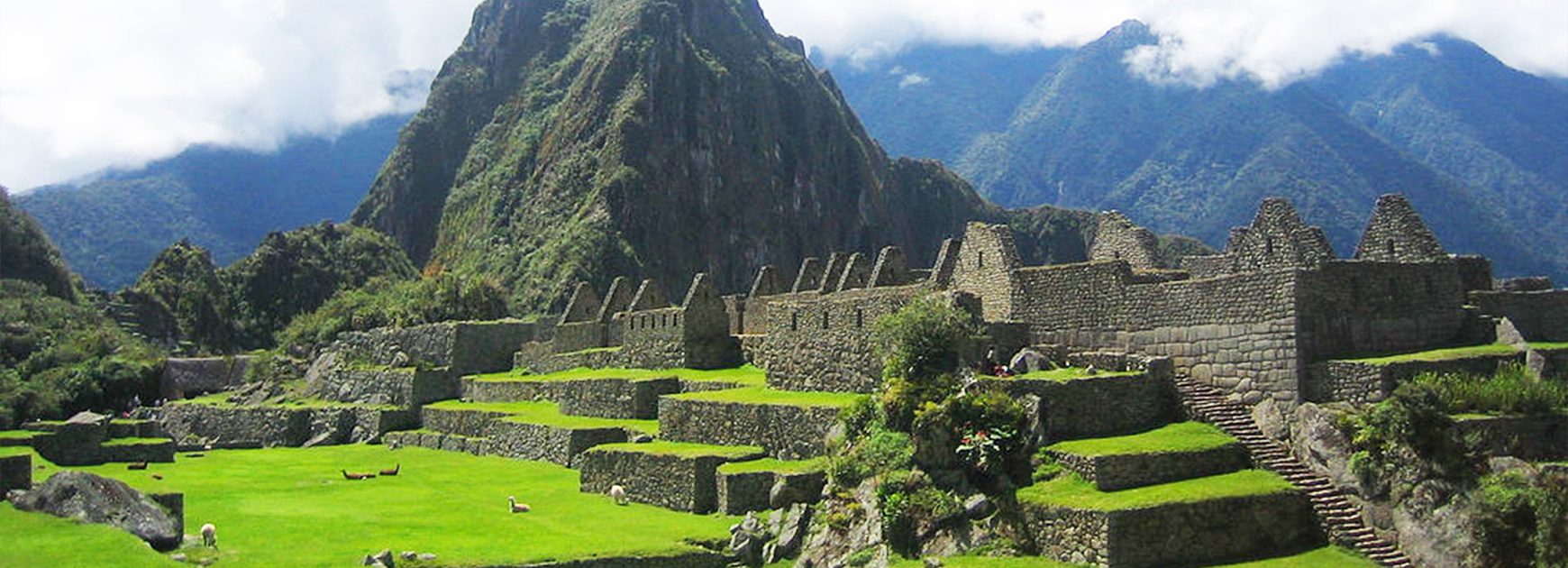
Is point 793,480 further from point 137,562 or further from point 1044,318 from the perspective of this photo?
point 137,562

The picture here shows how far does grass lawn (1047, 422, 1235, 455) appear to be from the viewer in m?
18.9

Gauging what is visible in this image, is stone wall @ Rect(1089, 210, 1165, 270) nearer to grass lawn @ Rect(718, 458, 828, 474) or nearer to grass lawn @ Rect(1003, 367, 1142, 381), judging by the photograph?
grass lawn @ Rect(1003, 367, 1142, 381)

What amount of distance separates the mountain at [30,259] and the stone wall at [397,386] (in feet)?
122

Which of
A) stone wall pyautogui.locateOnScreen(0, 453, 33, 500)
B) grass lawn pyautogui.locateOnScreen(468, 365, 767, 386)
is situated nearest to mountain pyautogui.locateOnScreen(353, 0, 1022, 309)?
grass lawn pyautogui.locateOnScreen(468, 365, 767, 386)

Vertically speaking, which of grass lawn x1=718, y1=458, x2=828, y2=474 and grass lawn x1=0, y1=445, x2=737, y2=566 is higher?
grass lawn x1=718, y1=458, x2=828, y2=474

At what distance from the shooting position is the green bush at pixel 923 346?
21672 millimetres

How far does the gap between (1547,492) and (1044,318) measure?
9.96 m

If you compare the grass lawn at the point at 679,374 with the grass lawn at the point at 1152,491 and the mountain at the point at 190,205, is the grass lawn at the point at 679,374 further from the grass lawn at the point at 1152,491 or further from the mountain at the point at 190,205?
the mountain at the point at 190,205

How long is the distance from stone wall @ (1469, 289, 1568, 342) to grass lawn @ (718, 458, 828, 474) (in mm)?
11421

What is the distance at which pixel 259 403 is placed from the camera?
5234 centimetres

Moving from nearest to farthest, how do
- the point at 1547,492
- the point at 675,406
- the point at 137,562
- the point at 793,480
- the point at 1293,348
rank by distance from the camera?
the point at 1547,492 < the point at 137,562 < the point at 1293,348 < the point at 793,480 < the point at 675,406

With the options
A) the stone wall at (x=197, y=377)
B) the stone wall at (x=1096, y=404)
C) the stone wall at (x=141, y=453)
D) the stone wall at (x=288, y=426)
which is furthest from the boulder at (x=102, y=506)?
the stone wall at (x=197, y=377)

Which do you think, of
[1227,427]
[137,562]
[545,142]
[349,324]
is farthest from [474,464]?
[545,142]

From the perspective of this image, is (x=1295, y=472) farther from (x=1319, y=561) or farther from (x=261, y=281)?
(x=261, y=281)
